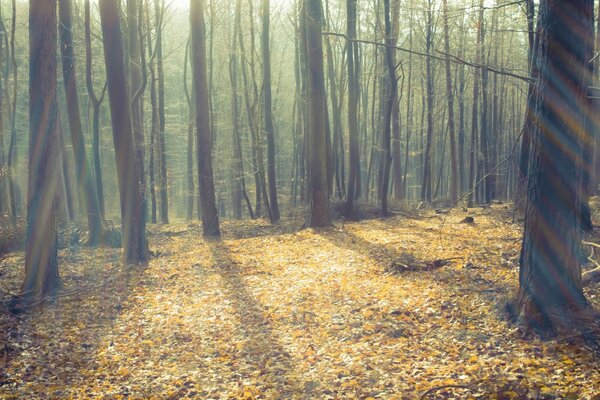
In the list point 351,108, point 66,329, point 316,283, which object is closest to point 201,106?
point 351,108

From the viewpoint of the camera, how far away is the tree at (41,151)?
7.85 m

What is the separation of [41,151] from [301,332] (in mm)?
5599

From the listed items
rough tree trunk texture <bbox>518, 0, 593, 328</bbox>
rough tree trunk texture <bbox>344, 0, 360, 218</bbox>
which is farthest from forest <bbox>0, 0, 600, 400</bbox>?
rough tree trunk texture <bbox>344, 0, 360, 218</bbox>

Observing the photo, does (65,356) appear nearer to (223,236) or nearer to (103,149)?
(223,236)

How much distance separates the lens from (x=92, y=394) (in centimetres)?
515

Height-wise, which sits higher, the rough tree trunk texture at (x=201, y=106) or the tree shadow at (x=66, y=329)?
the rough tree trunk texture at (x=201, y=106)

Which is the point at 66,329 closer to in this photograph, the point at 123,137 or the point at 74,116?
the point at 123,137

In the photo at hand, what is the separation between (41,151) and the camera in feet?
26.4

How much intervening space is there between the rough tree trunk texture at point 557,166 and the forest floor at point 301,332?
0.56 m

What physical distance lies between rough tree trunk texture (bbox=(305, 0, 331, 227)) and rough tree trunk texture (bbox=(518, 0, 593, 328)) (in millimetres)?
8896

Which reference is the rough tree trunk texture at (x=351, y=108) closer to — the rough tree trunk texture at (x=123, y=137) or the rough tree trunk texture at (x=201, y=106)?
the rough tree trunk texture at (x=201, y=106)

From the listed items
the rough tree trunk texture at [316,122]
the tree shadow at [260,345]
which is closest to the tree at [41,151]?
the tree shadow at [260,345]

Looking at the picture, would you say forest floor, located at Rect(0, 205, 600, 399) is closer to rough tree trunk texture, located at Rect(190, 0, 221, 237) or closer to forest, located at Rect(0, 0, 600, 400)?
forest, located at Rect(0, 0, 600, 400)

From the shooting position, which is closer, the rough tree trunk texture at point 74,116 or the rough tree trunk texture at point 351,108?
the rough tree trunk texture at point 74,116
